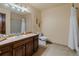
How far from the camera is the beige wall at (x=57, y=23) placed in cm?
456

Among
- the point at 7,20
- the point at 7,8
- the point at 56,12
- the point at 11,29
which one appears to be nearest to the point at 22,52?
the point at 11,29

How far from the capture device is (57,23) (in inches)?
194

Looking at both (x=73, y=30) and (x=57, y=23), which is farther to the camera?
(x=57, y=23)

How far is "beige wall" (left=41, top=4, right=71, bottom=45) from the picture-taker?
4562 millimetres

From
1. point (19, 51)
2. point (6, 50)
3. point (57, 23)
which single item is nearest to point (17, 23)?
point (19, 51)

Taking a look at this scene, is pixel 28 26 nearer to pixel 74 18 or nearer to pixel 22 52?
pixel 22 52

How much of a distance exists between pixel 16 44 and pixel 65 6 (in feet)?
11.9

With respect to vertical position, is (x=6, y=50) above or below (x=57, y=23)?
below

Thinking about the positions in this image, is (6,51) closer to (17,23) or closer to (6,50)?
(6,50)

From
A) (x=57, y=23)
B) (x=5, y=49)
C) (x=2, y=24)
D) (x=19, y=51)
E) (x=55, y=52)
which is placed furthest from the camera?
(x=57, y=23)

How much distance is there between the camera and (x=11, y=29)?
116 inches

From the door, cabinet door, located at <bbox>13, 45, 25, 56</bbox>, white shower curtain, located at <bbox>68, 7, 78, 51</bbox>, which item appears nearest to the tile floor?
white shower curtain, located at <bbox>68, 7, 78, 51</bbox>

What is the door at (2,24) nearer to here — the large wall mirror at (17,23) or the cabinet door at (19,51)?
the large wall mirror at (17,23)

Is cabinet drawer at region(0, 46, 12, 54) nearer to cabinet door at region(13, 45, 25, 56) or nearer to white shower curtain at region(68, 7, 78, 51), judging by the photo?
cabinet door at region(13, 45, 25, 56)
